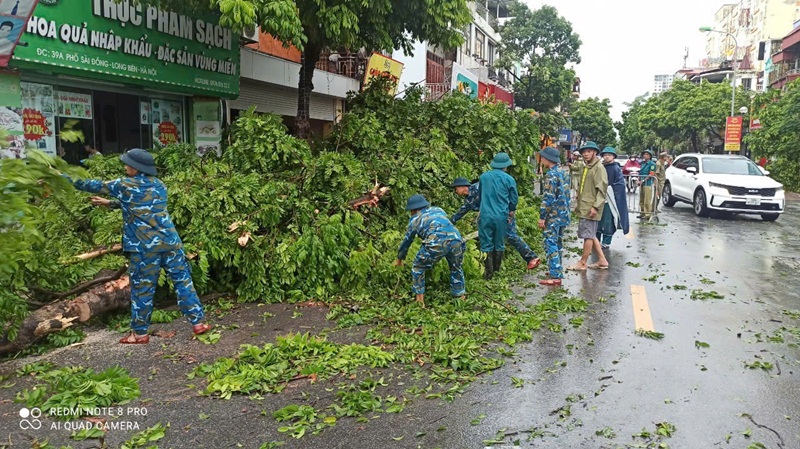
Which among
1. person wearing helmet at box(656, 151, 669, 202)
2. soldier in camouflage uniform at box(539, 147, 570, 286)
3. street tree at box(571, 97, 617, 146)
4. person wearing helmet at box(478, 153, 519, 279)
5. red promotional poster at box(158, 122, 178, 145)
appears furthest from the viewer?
street tree at box(571, 97, 617, 146)

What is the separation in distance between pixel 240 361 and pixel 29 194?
195 centimetres

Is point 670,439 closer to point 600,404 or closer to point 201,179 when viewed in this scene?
point 600,404

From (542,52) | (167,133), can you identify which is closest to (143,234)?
(167,133)

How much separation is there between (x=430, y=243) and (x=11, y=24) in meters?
6.94

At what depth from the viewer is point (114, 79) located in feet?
33.9

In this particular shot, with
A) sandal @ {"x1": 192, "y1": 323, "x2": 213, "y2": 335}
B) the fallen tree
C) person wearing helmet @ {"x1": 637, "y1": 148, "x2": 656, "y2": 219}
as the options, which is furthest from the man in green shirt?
person wearing helmet @ {"x1": 637, "y1": 148, "x2": 656, "y2": 219}

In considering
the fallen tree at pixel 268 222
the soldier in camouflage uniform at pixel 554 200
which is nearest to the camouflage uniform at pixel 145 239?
the fallen tree at pixel 268 222

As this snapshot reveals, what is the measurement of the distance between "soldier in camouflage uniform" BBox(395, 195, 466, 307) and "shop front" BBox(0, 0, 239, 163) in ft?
14.5

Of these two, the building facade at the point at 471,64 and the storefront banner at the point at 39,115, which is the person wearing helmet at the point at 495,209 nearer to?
the storefront banner at the point at 39,115

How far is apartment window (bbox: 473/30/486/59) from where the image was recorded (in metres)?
38.6

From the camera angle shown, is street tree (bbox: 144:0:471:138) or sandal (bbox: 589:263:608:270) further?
sandal (bbox: 589:263:608:270)

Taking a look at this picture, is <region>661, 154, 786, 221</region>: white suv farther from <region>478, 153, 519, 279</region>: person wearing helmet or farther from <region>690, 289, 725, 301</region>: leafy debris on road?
<region>478, 153, 519, 279</region>: person wearing helmet

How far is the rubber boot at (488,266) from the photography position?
770 centimetres

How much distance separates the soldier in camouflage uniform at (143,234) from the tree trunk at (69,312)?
1.99 feet
